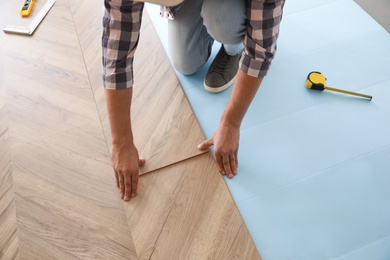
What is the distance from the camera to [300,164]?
1141 mm

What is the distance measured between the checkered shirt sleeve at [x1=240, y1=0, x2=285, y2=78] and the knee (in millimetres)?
47

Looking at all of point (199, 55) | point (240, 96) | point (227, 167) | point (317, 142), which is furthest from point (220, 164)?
point (199, 55)

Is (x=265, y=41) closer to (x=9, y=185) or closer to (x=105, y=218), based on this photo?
(x=105, y=218)

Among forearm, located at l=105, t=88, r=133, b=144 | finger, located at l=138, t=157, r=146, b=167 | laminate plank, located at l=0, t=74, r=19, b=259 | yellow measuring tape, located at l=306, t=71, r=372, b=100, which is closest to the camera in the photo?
forearm, located at l=105, t=88, r=133, b=144

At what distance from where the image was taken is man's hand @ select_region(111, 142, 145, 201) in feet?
3.31

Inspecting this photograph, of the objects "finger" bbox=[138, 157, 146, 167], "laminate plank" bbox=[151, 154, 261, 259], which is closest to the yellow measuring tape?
"laminate plank" bbox=[151, 154, 261, 259]

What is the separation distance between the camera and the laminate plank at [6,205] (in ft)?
3.38

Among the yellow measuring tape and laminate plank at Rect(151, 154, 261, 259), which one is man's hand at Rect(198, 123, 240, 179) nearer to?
laminate plank at Rect(151, 154, 261, 259)

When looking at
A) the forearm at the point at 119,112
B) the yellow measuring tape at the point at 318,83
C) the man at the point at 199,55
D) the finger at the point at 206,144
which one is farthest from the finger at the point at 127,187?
A: the yellow measuring tape at the point at 318,83

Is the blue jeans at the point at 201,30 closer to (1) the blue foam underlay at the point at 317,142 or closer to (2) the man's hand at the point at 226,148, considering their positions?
(1) the blue foam underlay at the point at 317,142

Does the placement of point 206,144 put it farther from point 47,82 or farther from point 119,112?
point 47,82

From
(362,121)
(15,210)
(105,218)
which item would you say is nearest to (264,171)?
(362,121)

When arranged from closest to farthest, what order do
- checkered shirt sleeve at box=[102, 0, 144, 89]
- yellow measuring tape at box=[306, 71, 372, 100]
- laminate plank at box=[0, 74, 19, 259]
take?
checkered shirt sleeve at box=[102, 0, 144, 89] → laminate plank at box=[0, 74, 19, 259] → yellow measuring tape at box=[306, 71, 372, 100]

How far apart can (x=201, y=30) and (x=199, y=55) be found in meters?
0.09
